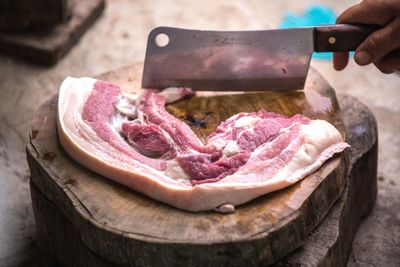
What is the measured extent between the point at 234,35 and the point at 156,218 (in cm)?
105

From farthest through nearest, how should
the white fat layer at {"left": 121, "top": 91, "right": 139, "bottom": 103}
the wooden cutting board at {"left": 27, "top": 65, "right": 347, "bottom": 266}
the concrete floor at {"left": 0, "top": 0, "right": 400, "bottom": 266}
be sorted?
the concrete floor at {"left": 0, "top": 0, "right": 400, "bottom": 266}, the white fat layer at {"left": 121, "top": 91, "right": 139, "bottom": 103}, the wooden cutting board at {"left": 27, "top": 65, "right": 347, "bottom": 266}

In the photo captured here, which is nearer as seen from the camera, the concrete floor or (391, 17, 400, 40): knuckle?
(391, 17, 400, 40): knuckle

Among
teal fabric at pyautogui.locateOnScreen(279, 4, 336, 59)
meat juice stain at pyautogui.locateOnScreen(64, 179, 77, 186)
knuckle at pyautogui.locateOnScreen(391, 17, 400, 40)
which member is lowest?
teal fabric at pyautogui.locateOnScreen(279, 4, 336, 59)

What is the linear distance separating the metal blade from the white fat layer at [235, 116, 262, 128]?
1.08 feet

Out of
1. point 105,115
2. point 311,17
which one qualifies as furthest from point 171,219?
point 311,17

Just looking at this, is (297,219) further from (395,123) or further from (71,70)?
(71,70)

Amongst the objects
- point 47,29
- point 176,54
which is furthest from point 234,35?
point 47,29

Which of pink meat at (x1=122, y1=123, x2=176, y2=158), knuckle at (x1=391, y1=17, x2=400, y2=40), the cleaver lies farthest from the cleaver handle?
pink meat at (x1=122, y1=123, x2=176, y2=158)

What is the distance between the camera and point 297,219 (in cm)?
249

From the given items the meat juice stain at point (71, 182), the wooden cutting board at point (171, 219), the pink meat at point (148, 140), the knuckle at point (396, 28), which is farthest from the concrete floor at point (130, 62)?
the knuckle at point (396, 28)

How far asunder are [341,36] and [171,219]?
4.00ft

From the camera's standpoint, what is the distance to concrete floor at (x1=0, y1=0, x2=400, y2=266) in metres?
3.36

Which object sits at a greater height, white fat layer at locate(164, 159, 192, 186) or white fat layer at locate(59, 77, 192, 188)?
white fat layer at locate(59, 77, 192, 188)

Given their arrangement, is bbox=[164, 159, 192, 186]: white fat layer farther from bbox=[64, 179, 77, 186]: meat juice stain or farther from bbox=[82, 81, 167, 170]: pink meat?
bbox=[64, 179, 77, 186]: meat juice stain
